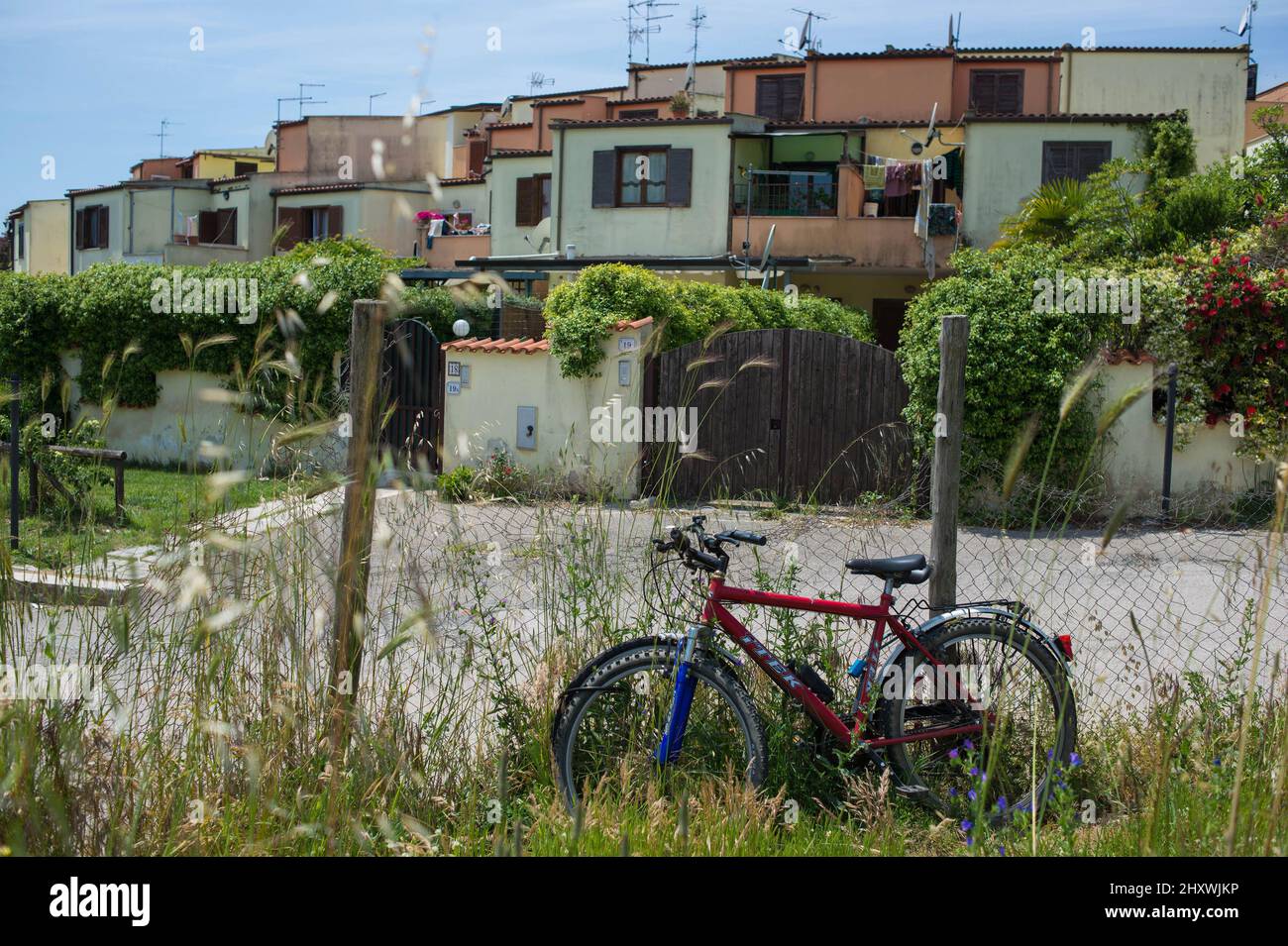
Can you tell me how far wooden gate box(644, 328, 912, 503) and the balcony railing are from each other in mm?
17310

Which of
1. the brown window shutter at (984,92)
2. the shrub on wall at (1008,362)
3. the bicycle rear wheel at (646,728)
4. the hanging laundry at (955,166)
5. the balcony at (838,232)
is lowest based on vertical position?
the bicycle rear wheel at (646,728)

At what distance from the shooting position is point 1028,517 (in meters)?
13.3

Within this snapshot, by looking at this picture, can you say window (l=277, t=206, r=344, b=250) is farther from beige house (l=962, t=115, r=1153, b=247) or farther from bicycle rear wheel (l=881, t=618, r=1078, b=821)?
bicycle rear wheel (l=881, t=618, r=1078, b=821)

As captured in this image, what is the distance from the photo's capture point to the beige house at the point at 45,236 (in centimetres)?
4838

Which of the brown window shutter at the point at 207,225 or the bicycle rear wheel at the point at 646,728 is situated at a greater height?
the brown window shutter at the point at 207,225

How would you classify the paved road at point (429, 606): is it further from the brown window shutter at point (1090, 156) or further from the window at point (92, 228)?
the window at point (92, 228)

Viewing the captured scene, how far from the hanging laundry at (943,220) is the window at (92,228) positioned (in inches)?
1141

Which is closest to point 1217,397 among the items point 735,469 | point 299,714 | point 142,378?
point 735,469

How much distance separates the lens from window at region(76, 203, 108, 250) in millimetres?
42656

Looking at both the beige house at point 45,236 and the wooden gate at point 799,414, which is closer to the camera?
the wooden gate at point 799,414

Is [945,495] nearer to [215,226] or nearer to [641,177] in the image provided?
[641,177]

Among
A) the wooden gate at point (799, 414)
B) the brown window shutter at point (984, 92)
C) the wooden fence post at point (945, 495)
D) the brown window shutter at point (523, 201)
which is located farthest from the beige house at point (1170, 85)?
the wooden fence post at point (945, 495)

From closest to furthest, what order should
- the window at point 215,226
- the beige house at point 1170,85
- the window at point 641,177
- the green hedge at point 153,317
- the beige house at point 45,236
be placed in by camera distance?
the green hedge at point 153,317
the window at point 641,177
the beige house at point 1170,85
the window at point 215,226
the beige house at point 45,236
